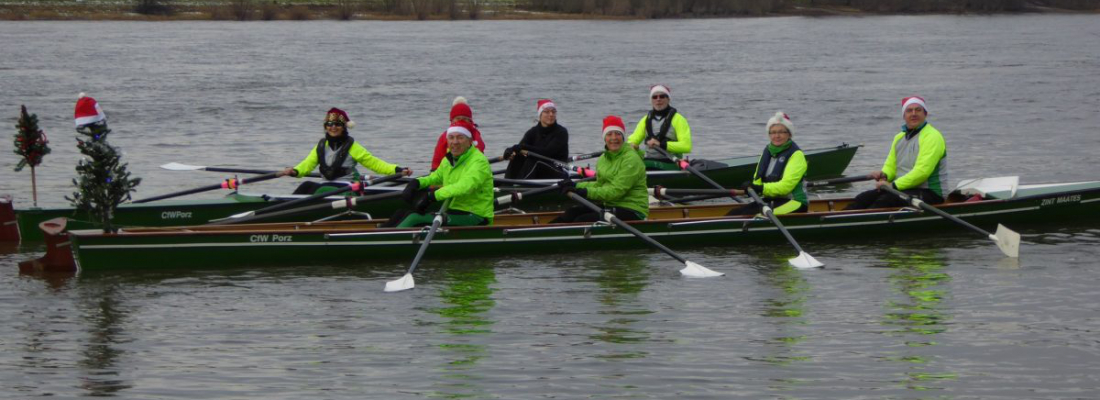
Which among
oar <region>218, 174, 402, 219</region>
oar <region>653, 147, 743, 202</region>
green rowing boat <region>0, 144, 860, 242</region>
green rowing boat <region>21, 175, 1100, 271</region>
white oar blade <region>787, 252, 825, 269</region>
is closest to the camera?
green rowing boat <region>21, 175, 1100, 271</region>

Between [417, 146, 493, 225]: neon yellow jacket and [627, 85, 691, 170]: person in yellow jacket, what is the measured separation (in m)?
4.52

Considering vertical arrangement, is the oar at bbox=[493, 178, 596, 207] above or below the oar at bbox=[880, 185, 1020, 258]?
above

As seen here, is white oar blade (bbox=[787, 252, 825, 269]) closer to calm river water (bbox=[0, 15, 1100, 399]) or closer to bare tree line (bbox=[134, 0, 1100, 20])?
calm river water (bbox=[0, 15, 1100, 399])

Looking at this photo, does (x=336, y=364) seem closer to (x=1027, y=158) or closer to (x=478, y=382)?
(x=478, y=382)

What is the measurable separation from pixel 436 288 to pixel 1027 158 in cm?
1521

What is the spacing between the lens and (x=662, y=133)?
18500 millimetres

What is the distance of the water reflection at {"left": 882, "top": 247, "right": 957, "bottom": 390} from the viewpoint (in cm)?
1023

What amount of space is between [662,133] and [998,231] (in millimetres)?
5249

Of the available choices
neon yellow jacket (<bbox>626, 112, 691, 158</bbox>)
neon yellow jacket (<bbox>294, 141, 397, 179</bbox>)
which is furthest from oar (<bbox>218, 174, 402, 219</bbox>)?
neon yellow jacket (<bbox>626, 112, 691, 158</bbox>)

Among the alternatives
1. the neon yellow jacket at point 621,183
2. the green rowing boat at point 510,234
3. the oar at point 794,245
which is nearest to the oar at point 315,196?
the green rowing boat at point 510,234

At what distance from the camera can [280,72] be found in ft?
148

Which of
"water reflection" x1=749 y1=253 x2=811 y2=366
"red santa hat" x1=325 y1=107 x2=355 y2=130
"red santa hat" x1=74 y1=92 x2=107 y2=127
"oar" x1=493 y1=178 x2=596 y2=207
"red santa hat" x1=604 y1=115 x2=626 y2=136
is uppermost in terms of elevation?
"red santa hat" x1=74 y1=92 x2=107 y2=127

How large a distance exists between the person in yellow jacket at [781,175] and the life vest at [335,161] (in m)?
4.62

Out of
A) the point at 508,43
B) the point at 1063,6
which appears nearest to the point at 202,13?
the point at 508,43
